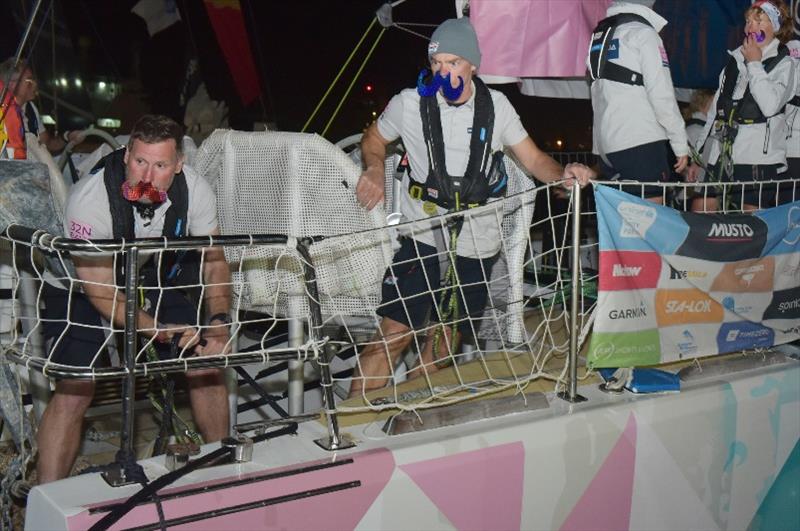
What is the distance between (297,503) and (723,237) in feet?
6.20

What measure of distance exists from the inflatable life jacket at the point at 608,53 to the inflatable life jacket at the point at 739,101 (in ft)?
2.70

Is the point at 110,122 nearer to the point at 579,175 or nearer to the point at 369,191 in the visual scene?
the point at 369,191

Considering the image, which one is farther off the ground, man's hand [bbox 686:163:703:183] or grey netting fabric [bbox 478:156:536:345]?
man's hand [bbox 686:163:703:183]

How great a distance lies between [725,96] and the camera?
15.5 ft

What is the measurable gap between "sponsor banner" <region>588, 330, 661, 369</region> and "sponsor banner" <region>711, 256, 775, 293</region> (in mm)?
365

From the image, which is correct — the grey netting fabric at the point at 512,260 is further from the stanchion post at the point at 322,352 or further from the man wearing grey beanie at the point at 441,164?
the stanchion post at the point at 322,352

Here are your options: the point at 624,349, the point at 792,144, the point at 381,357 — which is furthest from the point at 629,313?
the point at 792,144

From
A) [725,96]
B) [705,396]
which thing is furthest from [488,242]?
[725,96]

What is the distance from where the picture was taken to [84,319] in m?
3.19

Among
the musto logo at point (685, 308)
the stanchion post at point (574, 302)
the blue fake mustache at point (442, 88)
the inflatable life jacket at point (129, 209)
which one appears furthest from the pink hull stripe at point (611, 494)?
the inflatable life jacket at point (129, 209)

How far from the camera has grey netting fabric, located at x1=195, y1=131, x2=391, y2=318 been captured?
3.41 m

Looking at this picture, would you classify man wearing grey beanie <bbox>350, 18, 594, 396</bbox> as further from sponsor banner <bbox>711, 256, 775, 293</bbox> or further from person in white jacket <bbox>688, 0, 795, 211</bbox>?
person in white jacket <bbox>688, 0, 795, 211</bbox>

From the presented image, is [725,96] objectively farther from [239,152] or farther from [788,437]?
[239,152]

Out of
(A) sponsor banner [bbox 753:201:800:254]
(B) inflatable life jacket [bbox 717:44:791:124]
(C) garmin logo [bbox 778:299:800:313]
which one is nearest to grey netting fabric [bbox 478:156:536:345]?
(A) sponsor banner [bbox 753:201:800:254]
